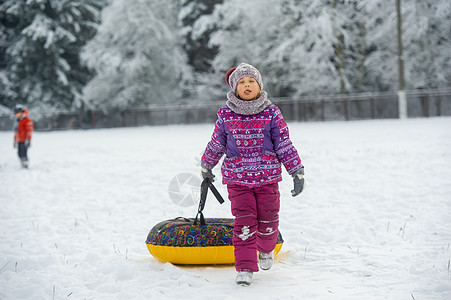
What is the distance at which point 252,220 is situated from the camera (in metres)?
3.37

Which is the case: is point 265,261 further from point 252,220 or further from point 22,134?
point 22,134

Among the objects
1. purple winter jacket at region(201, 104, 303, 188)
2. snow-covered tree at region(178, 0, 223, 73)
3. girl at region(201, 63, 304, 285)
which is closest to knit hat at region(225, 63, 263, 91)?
girl at region(201, 63, 304, 285)

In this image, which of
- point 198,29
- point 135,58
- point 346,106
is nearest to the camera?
point 346,106

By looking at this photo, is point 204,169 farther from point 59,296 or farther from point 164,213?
point 164,213

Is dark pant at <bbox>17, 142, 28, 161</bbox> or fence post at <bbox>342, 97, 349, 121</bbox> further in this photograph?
fence post at <bbox>342, 97, 349, 121</bbox>

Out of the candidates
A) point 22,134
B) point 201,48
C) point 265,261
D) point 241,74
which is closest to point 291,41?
point 201,48

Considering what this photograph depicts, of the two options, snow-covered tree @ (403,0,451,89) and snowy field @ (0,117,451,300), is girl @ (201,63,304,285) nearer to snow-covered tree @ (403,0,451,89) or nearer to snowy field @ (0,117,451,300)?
snowy field @ (0,117,451,300)

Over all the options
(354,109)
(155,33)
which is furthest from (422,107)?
(155,33)

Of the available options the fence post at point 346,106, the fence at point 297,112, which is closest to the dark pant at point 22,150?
the fence at point 297,112

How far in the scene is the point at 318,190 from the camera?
7027mm

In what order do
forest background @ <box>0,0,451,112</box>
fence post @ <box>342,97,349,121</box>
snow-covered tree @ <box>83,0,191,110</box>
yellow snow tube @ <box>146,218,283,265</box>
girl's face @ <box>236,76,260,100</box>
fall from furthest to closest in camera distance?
snow-covered tree @ <box>83,0,191,110</box>, forest background @ <box>0,0,451,112</box>, fence post @ <box>342,97,349,121</box>, yellow snow tube @ <box>146,218,283,265</box>, girl's face @ <box>236,76,260,100</box>

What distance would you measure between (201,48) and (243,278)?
31583 millimetres

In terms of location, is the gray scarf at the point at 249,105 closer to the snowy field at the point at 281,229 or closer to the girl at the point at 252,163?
the girl at the point at 252,163

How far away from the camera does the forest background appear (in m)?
26.7
